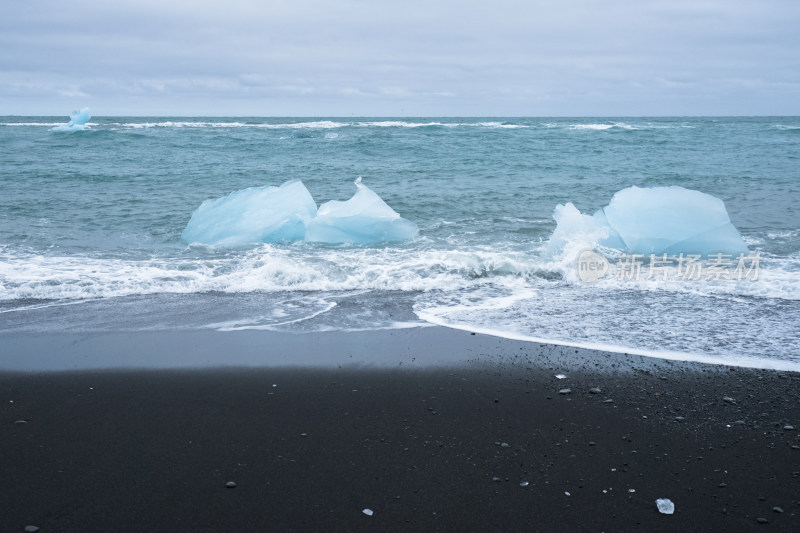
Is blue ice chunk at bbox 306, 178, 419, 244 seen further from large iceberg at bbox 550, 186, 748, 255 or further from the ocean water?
large iceberg at bbox 550, 186, 748, 255

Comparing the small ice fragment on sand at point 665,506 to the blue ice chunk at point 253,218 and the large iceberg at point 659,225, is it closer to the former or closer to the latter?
the large iceberg at point 659,225

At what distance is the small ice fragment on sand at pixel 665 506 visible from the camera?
272 centimetres

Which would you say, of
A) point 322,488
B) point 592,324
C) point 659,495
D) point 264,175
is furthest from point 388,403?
point 264,175

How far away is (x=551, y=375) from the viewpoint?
4.24 meters

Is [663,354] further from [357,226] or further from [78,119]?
[78,119]

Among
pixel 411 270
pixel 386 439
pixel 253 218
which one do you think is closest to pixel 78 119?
pixel 253 218

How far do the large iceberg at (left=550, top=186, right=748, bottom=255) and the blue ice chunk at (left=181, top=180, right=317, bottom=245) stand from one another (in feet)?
12.9

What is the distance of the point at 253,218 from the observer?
9.41 m

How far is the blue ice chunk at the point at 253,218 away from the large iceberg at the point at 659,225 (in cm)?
392

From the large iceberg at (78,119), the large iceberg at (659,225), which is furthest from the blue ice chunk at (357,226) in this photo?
the large iceberg at (78,119)

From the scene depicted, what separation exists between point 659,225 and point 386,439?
6408mm

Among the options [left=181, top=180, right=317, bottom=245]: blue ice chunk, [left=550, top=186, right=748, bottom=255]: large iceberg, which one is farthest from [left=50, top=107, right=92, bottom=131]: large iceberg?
[left=550, top=186, right=748, bottom=255]: large iceberg

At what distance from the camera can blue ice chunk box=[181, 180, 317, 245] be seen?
910 centimetres

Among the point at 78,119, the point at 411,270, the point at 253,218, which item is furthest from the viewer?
the point at 78,119
